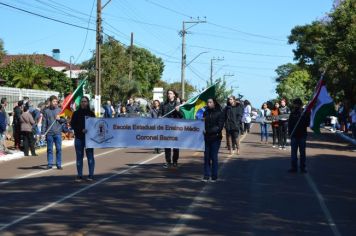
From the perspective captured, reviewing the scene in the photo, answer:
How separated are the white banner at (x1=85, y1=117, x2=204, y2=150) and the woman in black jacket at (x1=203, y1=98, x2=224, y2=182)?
34.4 inches

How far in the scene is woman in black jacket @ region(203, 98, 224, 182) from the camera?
13.2 metres

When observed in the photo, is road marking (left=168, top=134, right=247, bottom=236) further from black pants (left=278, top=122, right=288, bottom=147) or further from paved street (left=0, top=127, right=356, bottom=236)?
black pants (left=278, top=122, right=288, bottom=147)

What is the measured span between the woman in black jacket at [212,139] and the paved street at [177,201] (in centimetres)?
31

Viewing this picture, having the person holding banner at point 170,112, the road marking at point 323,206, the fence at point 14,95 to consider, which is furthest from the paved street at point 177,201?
the fence at point 14,95

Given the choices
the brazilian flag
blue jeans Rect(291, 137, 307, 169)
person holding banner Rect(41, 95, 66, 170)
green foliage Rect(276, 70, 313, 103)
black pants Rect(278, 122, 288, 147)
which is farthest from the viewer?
green foliage Rect(276, 70, 313, 103)

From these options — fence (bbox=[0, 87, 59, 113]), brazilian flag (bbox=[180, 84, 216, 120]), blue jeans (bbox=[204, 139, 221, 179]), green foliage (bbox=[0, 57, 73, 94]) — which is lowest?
blue jeans (bbox=[204, 139, 221, 179])

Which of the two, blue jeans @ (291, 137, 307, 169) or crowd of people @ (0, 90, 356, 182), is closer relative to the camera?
crowd of people @ (0, 90, 356, 182)

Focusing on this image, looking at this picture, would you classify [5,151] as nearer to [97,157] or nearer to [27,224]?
[97,157]

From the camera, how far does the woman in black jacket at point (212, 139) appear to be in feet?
43.4

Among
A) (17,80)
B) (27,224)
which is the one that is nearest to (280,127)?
A: (27,224)

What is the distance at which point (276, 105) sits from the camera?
79.4 feet

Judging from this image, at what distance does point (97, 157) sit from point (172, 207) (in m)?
9.84

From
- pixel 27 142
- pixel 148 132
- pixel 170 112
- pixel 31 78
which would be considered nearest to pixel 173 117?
pixel 170 112

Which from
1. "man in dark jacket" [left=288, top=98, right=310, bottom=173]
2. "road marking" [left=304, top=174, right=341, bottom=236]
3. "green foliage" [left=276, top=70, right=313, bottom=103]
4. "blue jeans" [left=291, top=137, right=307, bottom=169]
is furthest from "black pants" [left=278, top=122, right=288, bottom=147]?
"green foliage" [left=276, top=70, right=313, bottom=103]
